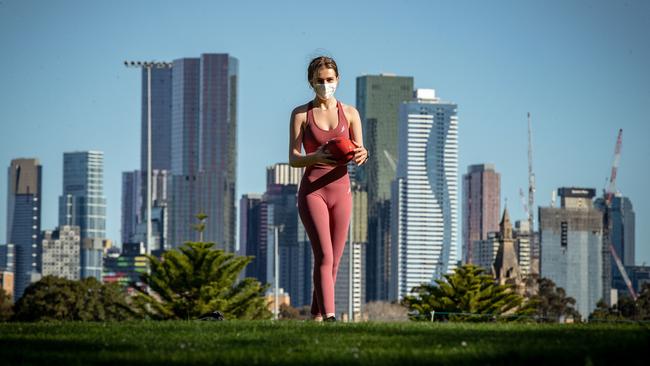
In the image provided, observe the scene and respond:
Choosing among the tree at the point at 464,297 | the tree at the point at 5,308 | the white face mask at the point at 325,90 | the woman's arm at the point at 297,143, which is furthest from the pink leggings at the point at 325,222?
the tree at the point at 5,308

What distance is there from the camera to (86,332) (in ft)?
44.1

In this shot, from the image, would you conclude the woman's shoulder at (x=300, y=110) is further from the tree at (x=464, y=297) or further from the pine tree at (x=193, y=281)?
the tree at (x=464, y=297)

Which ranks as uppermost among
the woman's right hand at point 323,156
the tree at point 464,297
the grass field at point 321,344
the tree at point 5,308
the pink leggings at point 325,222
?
the woman's right hand at point 323,156

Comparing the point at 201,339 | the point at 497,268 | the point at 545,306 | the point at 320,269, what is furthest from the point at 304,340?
the point at 497,268

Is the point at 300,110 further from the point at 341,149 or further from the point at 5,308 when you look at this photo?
the point at 5,308

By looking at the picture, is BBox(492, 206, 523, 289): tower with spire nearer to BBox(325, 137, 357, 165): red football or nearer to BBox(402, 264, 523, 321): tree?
BBox(402, 264, 523, 321): tree

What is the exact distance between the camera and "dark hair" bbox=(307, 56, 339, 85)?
51.1 feet

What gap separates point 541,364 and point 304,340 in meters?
2.37

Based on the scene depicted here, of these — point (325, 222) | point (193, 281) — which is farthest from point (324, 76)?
point (193, 281)

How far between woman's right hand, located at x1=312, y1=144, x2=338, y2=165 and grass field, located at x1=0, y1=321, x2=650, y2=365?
165 centimetres

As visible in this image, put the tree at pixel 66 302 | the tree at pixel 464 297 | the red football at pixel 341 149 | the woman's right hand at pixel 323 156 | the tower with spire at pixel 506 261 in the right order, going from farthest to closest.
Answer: the tower with spire at pixel 506 261
the tree at pixel 66 302
the tree at pixel 464 297
the woman's right hand at pixel 323 156
the red football at pixel 341 149

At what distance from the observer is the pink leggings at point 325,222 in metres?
15.1

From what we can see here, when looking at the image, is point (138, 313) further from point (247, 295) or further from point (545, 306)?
point (545, 306)

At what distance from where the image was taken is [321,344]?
11.6 m
